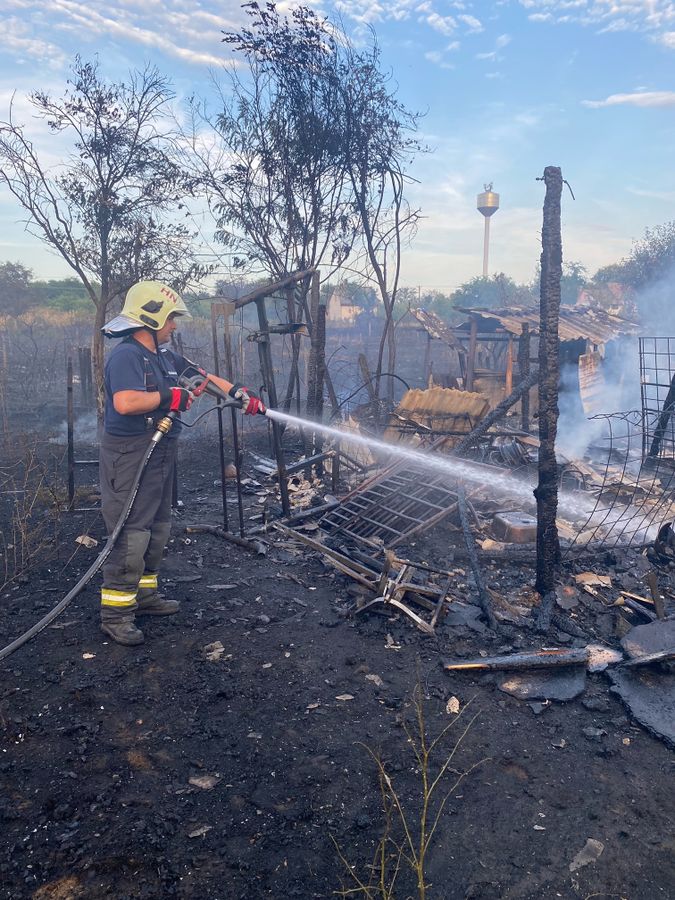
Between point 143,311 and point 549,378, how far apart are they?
325 cm

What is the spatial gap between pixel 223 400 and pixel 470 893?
153 inches

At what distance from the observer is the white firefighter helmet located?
13.8 feet

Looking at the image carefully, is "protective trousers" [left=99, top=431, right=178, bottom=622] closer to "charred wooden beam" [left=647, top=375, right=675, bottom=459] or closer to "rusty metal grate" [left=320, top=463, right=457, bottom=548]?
"rusty metal grate" [left=320, top=463, right=457, bottom=548]

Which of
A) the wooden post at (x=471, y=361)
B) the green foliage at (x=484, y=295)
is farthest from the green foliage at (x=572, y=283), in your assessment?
the wooden post at (x=471, y=361)

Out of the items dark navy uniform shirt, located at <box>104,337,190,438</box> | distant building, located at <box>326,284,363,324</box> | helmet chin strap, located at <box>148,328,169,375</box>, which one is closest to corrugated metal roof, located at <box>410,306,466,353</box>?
helmet chin strap, located at <box>148,328,169,375</box>

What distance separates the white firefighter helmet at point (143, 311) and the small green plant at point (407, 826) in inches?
123

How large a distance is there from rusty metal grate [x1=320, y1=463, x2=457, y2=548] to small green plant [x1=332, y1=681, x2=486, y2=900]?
331cm

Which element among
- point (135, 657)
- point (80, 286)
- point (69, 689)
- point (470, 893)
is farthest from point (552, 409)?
point (80, 286)

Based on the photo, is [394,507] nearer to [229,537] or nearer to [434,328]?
[229,537]

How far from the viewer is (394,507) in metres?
7.29

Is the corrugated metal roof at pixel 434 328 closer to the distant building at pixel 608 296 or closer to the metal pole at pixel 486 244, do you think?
the distant building at pixel 608 296

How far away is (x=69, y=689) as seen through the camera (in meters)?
3.63

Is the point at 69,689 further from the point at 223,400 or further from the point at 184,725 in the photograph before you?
the point at 223,400

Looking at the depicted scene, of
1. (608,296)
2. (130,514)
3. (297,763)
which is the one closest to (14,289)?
(130,514)
